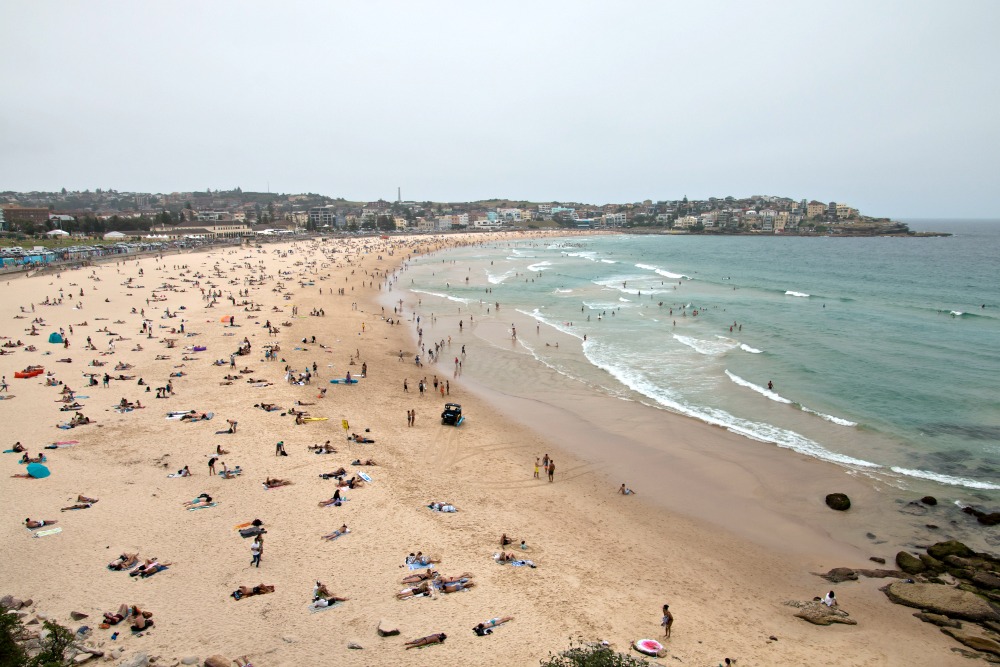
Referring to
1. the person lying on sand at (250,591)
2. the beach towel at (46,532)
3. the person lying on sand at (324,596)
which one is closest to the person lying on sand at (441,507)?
the person lying on sand at (324,596)

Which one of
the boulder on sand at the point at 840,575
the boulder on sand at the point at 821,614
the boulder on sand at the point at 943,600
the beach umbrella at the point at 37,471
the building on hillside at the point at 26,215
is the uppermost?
the building on hillside at the point at 26,215

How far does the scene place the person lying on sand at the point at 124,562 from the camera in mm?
10750

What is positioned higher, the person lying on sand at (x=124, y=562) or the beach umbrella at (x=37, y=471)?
the beach umbrella at (x=37, y=471)

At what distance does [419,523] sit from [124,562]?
19.1 feet

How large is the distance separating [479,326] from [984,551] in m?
27.4

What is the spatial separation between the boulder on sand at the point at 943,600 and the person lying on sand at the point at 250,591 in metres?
12.3

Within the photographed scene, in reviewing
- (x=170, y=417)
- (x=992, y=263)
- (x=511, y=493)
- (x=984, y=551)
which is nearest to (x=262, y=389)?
(x=170, y=417)

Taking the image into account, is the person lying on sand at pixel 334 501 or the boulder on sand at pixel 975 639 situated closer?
the boulder on sand at pixel 975 639

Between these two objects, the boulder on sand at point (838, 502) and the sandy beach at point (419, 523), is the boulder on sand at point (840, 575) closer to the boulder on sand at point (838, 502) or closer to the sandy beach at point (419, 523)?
the sandy beach at point (419, 523)

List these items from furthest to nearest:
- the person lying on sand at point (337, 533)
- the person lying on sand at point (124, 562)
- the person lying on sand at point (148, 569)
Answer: the person lying on sand at point (337, 533) < the person lying on sand at point (124, 562) < the person lying on sand at point (148, 569)

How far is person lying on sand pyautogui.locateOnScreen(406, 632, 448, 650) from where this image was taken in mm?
9141

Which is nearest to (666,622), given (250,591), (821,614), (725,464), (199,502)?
Result: (821,614)

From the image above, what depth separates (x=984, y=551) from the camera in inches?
508

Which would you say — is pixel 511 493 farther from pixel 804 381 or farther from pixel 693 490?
pixel 804 381
